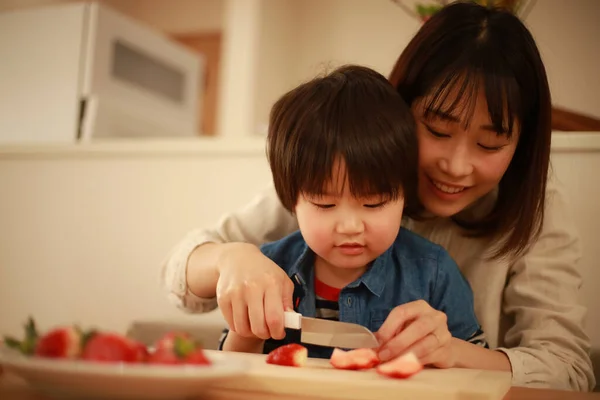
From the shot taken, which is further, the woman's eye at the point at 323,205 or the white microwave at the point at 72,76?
the white microwave at the point at 72,76

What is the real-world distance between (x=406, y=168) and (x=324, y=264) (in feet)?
0.75

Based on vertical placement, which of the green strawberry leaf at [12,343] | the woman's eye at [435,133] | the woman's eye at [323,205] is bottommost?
the green strawberry leaf at [12,343]

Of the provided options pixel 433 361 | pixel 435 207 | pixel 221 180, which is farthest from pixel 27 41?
pixel 433 361

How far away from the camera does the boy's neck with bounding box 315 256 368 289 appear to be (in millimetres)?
1054

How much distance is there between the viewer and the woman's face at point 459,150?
101 centimetres

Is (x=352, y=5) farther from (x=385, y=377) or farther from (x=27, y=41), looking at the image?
(x=385, y=377)

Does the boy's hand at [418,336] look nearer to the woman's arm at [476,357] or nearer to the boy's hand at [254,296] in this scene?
the woman's arm at [476,357]

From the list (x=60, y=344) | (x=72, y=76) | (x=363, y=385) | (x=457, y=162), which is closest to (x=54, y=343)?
(x=60, y=344)

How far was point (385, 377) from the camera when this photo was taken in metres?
0.69

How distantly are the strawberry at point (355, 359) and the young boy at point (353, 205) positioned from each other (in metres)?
0.19

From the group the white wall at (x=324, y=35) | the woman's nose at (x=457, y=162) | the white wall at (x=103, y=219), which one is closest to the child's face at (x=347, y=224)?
the woman's nose at (x=457, y=162)

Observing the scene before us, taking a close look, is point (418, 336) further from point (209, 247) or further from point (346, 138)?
point (209, 247)

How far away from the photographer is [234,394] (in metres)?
0.65

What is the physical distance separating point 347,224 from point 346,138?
4.7 inches
